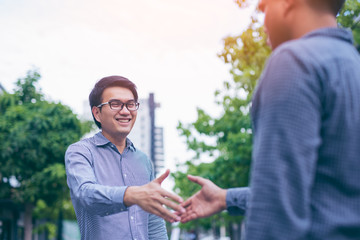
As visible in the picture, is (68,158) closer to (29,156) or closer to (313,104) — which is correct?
(313,104)

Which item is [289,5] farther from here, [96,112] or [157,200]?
[96,112]

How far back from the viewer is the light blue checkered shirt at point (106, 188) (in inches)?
102

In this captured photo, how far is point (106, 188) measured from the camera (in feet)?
8.34

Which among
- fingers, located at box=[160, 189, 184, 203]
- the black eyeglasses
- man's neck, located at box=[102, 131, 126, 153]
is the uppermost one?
the black eyeglasses

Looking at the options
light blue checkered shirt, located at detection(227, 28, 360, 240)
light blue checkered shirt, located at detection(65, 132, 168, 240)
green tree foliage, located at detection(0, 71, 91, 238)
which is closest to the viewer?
light blue checkered shirt, located at detection(227, 28, 360, 240)

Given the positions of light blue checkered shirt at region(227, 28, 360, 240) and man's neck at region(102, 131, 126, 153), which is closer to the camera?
light blue checkered shirt at region(227, 28, 360, 240)

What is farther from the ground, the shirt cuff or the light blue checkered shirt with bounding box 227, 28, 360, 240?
the light blue checkered shirt with bounding box 227, 28, 360, 240

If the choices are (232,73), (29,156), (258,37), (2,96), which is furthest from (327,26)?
(2,96)

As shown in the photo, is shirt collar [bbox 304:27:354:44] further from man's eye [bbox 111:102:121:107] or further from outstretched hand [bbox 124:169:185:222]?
man's eye [bbox 111:102:121:107]

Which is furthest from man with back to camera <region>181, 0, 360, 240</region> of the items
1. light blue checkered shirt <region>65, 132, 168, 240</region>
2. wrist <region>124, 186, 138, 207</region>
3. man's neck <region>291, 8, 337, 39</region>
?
light blue checkered shirt <region>65, 132, 168, 240</region>

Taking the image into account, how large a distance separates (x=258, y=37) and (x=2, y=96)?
14484 millimetres

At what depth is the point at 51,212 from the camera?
25.5 m

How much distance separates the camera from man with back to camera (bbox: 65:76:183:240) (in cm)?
260

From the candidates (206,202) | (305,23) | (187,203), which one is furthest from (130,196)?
(305,23)
